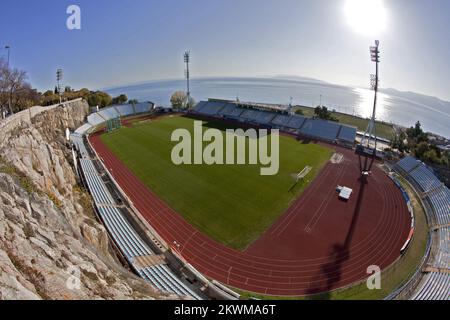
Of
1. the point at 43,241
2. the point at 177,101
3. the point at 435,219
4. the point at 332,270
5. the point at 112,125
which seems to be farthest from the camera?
the point at 177,101

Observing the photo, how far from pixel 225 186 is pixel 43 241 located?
61.0 ft

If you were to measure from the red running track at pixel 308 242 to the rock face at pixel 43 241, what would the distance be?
6.33 m

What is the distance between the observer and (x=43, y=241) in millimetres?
10125

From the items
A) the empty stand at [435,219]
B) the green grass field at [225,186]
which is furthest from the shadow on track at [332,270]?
the green grass field at [225,186]

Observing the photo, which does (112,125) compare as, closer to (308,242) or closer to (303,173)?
(303,173)

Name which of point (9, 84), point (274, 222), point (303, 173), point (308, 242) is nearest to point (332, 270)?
point (308, 242)

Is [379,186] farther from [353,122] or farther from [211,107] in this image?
[211,107]

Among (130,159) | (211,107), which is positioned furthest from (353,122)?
(130,159)

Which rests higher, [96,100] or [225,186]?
[96,100]

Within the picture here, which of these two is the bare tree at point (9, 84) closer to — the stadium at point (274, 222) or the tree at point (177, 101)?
the stadium at point (274, 222)

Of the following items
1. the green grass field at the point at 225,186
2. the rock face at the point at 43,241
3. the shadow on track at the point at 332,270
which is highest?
the rock face at the point at 43,241

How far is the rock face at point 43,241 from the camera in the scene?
799cm

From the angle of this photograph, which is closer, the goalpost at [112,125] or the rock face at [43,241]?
the rock face at [43,241]

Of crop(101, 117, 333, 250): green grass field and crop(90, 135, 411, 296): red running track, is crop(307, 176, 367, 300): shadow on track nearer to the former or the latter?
crop(90, 135, 411, 296): red running track
